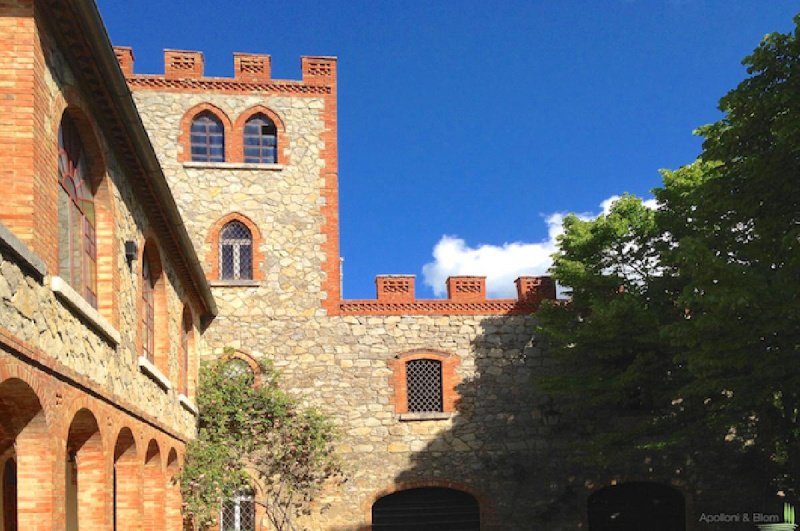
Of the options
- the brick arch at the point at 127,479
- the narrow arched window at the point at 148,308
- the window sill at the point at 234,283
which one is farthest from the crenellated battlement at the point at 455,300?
the brick arch at the point at 127,479

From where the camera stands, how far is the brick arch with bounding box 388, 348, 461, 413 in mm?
20781

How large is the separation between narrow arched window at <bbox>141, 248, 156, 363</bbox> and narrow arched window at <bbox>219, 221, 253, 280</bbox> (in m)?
7.16

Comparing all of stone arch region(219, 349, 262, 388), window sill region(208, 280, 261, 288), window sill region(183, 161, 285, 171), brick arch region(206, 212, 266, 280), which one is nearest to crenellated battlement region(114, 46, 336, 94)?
window sill region(183, 161, 285, 171)

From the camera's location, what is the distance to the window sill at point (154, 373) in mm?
11539

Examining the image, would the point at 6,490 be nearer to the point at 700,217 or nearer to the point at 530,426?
the point at 700,217

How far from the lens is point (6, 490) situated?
1128 centimetres

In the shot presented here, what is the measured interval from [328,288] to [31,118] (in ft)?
46.7

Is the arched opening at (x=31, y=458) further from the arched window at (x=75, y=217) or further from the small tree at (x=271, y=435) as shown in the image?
the small tree at (x=271, y=435)

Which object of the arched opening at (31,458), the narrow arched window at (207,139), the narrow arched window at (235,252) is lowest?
the arched opening at (31,458)

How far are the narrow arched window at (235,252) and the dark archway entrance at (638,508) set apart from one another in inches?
400

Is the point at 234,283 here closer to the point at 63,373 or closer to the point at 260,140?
the point at 260,140

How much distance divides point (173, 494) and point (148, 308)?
3895 millimetres

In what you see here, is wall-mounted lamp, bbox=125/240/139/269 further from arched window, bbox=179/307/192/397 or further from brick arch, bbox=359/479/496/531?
brick arch, bbox=359/479/496/531

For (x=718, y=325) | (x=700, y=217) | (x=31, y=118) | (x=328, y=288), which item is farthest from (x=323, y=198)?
(x=31, y=118)
